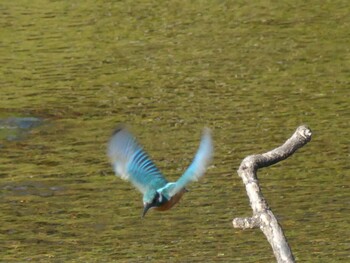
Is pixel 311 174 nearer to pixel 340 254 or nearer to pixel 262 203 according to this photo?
pixel 340 254

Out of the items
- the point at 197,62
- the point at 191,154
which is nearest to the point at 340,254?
the point at 191,154

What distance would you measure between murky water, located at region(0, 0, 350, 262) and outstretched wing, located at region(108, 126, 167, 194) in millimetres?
1836

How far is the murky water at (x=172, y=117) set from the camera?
4945 mm

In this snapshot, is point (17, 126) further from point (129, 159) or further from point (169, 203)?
point (169, 203)

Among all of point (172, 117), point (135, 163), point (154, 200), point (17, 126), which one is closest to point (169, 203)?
point (154, 200)

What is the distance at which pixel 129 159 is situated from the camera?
282cm

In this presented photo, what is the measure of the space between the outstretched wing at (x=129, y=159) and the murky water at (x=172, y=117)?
6.02ft

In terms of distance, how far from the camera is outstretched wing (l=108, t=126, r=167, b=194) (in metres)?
2.82

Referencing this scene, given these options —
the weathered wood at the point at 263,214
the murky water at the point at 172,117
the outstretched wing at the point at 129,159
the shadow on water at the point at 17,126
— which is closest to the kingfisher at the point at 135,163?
the outstretched wing at the point at 129,159

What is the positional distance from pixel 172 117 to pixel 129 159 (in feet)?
12.3

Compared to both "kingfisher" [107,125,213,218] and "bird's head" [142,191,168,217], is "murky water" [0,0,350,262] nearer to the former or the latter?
"kingfisher" [107,125,213,218]

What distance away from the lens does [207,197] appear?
5.37m

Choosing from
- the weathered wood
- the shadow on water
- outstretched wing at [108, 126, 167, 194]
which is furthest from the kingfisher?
the shadow on water

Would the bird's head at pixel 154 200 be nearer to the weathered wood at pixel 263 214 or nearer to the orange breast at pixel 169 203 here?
the orange breast at pixel 169 203
